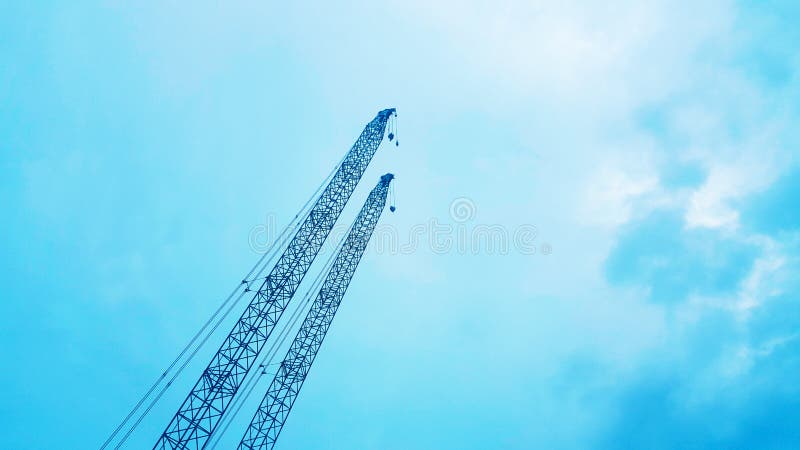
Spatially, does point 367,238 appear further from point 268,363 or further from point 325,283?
point 268,363

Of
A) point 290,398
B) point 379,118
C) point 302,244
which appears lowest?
point 290,398

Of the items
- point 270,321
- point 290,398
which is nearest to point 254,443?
point 290,398

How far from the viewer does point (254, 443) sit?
105 feet

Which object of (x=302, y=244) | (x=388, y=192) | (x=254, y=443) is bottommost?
(x=254, y=443)

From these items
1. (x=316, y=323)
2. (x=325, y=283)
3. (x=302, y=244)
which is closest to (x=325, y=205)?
(x=302, y=244)

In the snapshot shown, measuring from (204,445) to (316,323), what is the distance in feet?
36.0

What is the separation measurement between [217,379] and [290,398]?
6980 mm

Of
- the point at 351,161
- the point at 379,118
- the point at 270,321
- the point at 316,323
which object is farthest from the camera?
the point at 379,118

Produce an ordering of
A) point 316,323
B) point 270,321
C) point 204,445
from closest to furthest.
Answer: point 204,445 < point 270,321 < point 316,323

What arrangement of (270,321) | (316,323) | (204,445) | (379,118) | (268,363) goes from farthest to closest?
(379,118) → (316,323) → (268,363) → (270,321) → (204,445)

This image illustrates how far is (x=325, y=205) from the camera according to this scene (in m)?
35.5

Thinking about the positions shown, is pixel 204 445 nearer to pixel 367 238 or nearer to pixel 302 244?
pixel 302 244

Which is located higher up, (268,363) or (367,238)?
(367,238)

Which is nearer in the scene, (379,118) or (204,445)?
(204,445)
